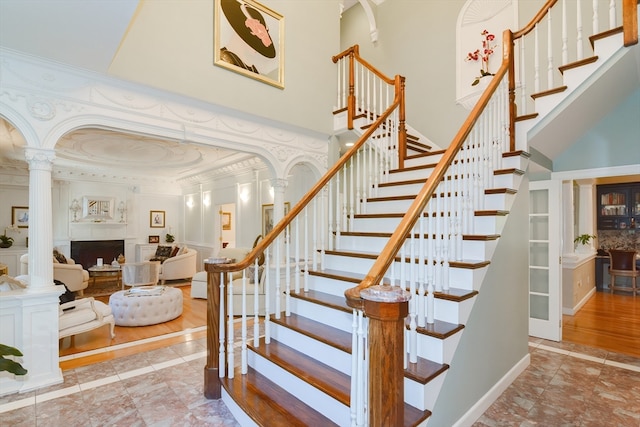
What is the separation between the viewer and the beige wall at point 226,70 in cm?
322

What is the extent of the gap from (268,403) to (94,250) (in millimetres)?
8617

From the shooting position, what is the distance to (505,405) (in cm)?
247

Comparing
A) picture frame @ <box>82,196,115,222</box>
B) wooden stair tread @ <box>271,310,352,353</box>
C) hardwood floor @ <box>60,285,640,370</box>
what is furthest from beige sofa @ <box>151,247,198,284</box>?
wooden stair tread @ <box>271,310,352,353</box>

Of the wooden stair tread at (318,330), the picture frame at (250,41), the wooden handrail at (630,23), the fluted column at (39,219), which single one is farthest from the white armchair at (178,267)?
the wooden handrail at (630,23)

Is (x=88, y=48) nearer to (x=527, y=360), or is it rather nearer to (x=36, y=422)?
(x=36, y=422)

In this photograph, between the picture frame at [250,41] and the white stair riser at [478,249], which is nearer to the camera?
the white stair riser at [478,249]

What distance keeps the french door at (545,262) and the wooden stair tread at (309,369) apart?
3.35 meters

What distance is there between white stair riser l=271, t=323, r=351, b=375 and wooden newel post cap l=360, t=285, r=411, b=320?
0.96 metres

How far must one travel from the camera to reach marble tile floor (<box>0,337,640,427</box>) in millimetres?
2275

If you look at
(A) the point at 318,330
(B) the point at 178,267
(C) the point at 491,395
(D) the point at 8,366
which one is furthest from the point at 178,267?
(C) the point at 491,395

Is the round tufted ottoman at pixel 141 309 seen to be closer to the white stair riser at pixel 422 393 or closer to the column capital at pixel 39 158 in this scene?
the column capital at pixel 39 158

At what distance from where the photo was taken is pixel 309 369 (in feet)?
7.06

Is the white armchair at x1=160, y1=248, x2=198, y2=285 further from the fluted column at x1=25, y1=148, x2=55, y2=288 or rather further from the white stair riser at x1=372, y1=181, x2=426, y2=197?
the white stair riser at x1=372, y1=181, x2=426, y2=197

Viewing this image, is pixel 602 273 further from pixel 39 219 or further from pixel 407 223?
pixel 39 219
